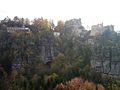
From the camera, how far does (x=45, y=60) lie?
29.0 metres

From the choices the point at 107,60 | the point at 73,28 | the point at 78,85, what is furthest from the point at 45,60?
the point at 73,28

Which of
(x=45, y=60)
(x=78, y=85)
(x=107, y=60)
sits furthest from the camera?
(x=45, y=60)

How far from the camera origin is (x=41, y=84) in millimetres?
24781

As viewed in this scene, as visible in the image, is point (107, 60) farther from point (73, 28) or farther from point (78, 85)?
point (73, 28)

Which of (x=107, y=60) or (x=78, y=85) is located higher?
(x=107, y=60)

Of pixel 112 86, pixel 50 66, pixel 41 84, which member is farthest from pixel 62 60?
pixel 112 86

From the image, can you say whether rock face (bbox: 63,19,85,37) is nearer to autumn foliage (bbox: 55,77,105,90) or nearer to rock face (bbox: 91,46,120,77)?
rock face (bbox: 91,46,120,77)

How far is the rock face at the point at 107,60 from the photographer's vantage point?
26291 millimetres

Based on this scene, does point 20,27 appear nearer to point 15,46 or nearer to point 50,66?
point 15,46

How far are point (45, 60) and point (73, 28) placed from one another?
276 inches

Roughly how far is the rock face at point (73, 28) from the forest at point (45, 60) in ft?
1.67

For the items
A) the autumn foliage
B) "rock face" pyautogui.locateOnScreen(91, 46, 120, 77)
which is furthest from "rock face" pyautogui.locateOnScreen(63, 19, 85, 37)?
the autumn foliage

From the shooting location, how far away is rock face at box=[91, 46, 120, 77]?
2629 cm

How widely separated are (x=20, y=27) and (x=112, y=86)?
1231 cm
